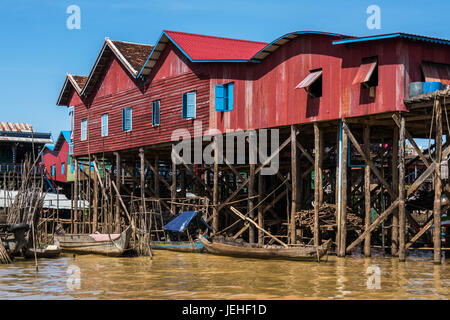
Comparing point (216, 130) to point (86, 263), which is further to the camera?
point (216, 130)

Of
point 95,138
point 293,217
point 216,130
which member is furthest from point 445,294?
point 95,138

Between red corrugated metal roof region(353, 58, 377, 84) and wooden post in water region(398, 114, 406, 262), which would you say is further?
red corrugated metal roof region(353, 58, 377, 84)

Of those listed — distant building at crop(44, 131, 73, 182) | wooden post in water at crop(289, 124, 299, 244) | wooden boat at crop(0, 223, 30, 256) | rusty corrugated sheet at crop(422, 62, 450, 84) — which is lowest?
wooden boat at crop(0, 223, 30, 256)

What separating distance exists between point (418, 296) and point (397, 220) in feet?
29.4

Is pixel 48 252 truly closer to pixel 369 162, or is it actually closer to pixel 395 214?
pixel 369 162

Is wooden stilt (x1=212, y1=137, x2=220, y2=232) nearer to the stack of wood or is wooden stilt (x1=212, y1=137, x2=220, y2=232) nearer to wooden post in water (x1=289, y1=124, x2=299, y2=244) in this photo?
wooden post in water (x1=289, y1=124, x2=299, y2=244)

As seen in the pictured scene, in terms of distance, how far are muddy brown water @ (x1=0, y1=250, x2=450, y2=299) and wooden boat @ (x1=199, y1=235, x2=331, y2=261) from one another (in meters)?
0.30


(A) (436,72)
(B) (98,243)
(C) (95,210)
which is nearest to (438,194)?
(A) (436,72)

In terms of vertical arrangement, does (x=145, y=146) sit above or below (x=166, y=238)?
above

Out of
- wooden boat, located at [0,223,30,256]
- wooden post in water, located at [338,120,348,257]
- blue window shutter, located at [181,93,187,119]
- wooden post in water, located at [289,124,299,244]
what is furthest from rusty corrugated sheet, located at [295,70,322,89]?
wooden boat, located at [0,223,30,256]

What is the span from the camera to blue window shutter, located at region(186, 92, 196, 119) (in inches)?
1244

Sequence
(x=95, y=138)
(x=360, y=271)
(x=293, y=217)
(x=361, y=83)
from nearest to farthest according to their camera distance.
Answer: (x=360, y=271)
(x=361, y=83)
(x=293, y=217)
(x=95, y=138)

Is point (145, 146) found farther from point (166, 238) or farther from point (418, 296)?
point (418, 296)

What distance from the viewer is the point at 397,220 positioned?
2462 cm
